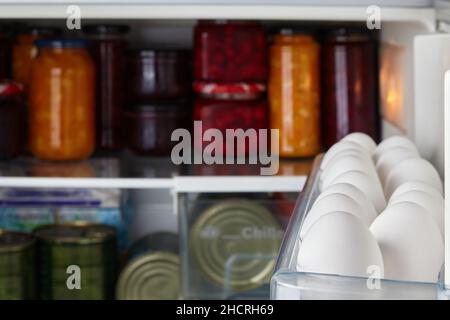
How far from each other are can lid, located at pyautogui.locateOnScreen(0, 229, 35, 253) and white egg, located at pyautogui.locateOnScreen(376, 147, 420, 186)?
0.86 metres

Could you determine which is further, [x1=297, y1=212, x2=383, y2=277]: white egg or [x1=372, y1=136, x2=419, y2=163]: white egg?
[x1=372, y1=136, x2=419, y2=163]: white egg

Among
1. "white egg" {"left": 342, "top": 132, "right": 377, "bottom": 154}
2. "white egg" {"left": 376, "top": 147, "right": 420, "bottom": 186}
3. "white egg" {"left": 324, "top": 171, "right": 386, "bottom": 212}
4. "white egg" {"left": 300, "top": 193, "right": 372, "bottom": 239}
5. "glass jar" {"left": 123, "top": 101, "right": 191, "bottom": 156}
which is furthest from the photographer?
"glass jar" {"left": 123, "top": 101, "right": 191, "bottom": 156}

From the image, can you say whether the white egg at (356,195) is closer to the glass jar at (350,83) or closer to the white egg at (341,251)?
the white egg at (341,251)

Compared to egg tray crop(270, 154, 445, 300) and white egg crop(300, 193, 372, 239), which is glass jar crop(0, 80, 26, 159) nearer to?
white egg crop(300, 193, 372, 239)

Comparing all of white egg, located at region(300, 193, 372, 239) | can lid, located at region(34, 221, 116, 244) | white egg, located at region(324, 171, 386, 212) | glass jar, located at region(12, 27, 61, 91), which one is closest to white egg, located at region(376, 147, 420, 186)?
white egg, located at region(324, 171, 386, 212)

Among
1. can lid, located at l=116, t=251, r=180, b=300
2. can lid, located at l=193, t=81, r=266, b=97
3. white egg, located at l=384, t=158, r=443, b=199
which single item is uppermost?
can lid, located at l=193, t=81, r=266, b=97

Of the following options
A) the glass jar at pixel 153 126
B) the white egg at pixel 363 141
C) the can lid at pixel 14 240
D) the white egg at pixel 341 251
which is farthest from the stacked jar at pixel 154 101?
the white egg at pixel 341 251

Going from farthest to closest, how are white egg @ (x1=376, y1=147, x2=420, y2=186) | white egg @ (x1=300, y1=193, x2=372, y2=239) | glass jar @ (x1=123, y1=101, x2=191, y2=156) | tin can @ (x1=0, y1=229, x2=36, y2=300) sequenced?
glass jar @ (x1=123, y1=101, x2=191, y2=156)
tin can @ (x1=0, y1=229, x2=36, y2=300)
white egg @ (x1=376, y1=147, x2=420, y2=186)
white egg @ (x1=300, y1=193, x2=372, y2=239)

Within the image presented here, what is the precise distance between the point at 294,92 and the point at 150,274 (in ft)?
1.41

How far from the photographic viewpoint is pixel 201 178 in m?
1.71

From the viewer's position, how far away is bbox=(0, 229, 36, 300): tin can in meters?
1.75
